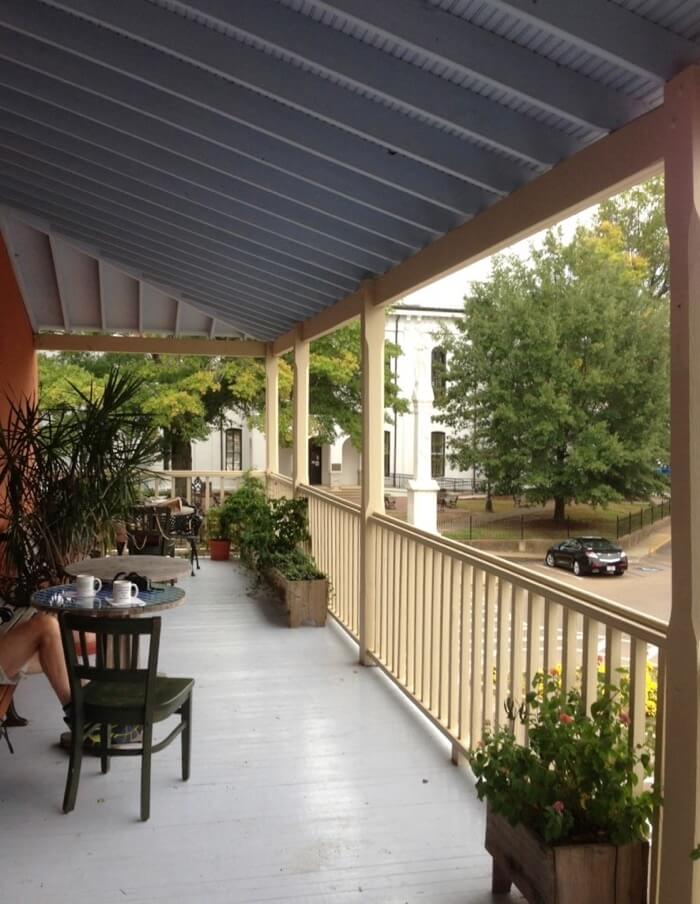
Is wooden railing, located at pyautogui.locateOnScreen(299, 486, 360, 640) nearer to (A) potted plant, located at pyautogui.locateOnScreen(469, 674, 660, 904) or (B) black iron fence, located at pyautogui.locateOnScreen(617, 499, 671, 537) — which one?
(A) potted plant, located at pyautogui.locateOnScreen(469, 674, 660, 904)

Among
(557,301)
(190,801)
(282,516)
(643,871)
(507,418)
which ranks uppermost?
(557,301)

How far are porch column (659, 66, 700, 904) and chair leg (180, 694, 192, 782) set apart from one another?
6.85ft

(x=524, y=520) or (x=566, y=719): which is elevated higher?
(x=566, y=719)

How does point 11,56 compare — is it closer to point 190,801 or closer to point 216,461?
point 190,801

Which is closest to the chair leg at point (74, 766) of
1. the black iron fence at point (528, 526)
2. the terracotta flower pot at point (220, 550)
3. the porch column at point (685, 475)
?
the porch column at point (685, 475)

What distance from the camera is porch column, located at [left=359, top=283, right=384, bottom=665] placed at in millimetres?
5285

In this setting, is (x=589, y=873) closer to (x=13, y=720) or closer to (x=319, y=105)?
(x=319, y=105)

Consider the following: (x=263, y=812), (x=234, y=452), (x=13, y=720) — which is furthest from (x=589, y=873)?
(x=234, y=452)

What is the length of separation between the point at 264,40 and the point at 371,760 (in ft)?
9.92

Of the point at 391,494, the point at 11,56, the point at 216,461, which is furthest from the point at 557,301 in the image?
the point at 11,56

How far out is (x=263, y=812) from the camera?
325cm

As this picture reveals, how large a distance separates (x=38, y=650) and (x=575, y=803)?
2.40 meters

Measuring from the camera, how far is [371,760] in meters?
3.77

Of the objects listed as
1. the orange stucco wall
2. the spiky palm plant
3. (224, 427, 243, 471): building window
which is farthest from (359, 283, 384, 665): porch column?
(224, 427, 243, 471): building window
